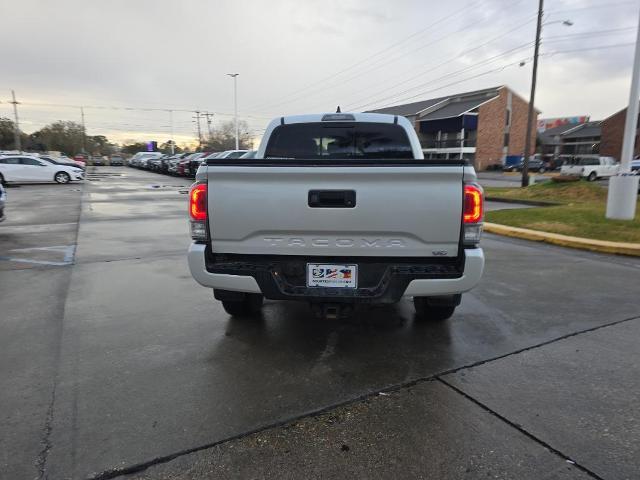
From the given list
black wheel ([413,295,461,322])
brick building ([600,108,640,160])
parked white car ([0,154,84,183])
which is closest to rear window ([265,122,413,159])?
black wheel ([413,295,461,322])

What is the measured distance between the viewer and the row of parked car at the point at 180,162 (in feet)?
75.7

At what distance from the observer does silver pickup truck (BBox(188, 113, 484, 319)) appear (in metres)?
3.14

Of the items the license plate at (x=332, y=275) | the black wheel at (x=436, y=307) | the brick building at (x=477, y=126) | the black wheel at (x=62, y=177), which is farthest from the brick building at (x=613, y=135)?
the license plate at (x=332, y=275)

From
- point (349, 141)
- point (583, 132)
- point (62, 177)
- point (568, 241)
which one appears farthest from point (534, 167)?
point (349, 141)

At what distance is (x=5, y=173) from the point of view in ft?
75.9

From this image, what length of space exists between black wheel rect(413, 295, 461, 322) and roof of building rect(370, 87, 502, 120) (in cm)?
5254

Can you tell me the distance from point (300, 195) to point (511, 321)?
9.04 feet

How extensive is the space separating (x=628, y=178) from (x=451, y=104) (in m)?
54.6

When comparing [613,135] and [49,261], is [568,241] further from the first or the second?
[613,135]

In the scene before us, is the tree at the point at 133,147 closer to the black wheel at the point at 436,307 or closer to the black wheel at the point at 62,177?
the black wheel at the point at 62,177

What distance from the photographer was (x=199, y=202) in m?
3.37

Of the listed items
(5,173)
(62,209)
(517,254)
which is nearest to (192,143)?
(5,173)

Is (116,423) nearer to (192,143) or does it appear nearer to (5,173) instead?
(5,173)

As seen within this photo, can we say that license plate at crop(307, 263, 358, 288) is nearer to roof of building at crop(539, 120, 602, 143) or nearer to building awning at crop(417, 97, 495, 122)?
building awning at crop(417, 97, 495, 122)
